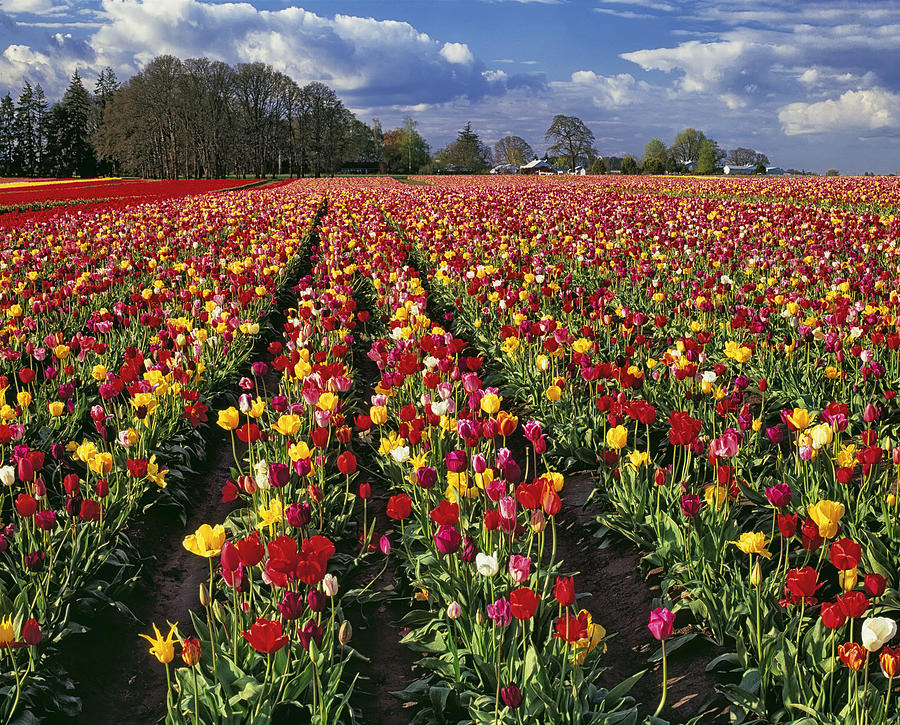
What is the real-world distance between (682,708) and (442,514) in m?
1.29

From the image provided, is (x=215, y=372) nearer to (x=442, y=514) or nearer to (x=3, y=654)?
(x=3, y=654)

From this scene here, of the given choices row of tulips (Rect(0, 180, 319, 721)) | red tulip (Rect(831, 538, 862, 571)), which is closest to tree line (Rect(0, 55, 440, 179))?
row of tulips (Rect(0, 180, 319, 721))

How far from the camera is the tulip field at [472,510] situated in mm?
2721

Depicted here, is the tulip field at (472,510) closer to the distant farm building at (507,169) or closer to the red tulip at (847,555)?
the red tulip at (847,555)

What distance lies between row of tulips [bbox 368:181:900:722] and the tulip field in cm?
2

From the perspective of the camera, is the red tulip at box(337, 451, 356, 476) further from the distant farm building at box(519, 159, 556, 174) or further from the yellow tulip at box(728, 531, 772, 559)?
the distant farm building at box(519, 159, 556, 174)

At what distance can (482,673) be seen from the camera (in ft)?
9.60

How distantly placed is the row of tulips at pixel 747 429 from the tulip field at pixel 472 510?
0.02 metres

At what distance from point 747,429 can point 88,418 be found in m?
4.62

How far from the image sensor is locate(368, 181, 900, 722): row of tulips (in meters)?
2.79

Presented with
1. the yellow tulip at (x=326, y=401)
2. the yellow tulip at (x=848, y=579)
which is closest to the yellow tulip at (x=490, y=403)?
the yellow tulip at (x=326, y=401)

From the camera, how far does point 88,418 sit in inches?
220

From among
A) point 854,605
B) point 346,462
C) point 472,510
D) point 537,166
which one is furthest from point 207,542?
point 537,166

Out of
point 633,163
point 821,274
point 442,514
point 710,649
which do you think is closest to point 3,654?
point 442,514
